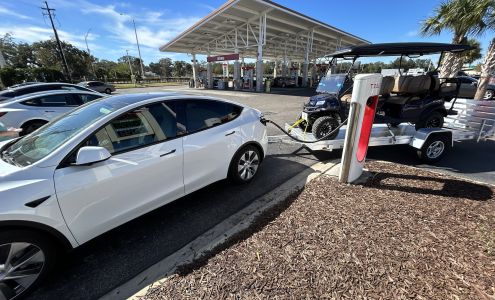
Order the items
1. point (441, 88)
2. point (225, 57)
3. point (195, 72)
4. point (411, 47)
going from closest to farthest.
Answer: point (411, 47) < point (441, 88) < point (225, 57) < point (195, 72)

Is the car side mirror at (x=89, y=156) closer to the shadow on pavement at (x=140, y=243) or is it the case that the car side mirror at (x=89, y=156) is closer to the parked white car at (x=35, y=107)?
the shadow on pavement at (x=140, y=243)

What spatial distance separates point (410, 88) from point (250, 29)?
2148 cm

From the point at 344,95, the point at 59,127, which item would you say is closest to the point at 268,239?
the point at 59,127

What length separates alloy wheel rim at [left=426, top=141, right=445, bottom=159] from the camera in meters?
4.73

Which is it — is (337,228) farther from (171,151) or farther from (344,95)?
(344,95)

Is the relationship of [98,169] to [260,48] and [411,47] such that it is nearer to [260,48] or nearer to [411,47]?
[411,47]

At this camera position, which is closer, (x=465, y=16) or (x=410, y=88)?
(x=410, y=88)

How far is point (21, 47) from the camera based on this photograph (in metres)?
67.6

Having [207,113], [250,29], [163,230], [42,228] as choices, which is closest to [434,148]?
[207,113]

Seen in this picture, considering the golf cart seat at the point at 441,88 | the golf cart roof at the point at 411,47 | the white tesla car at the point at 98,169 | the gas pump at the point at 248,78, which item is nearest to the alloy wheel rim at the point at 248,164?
the white tesla car at the point at 98,169

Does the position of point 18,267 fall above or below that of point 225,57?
below

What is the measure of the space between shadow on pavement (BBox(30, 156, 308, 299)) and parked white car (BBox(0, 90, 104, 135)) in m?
5.51

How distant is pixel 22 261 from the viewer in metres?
1.95

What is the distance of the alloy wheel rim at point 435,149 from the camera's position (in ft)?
15.5
